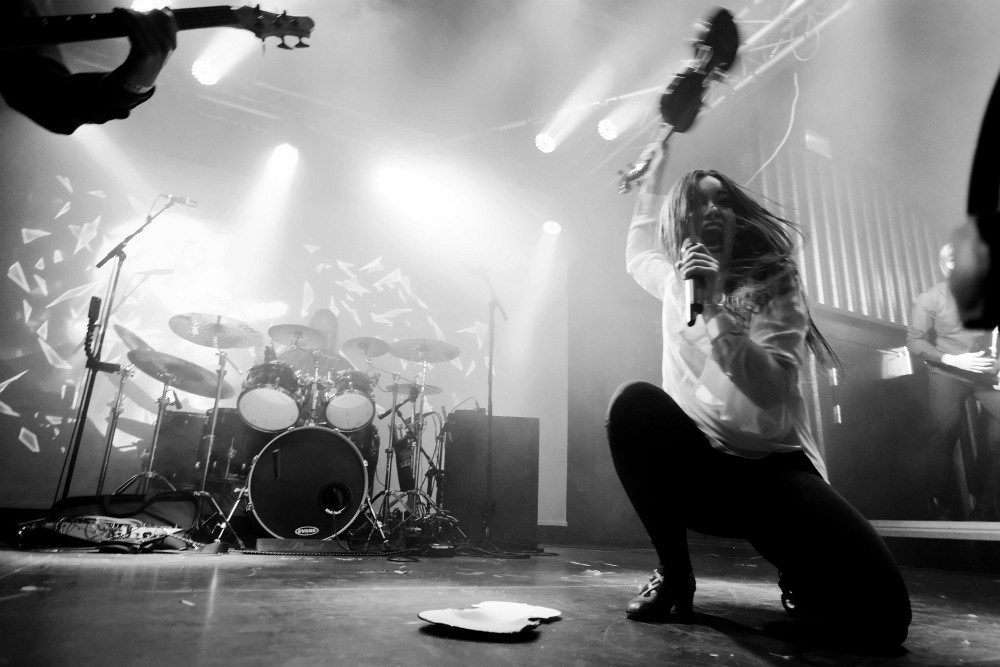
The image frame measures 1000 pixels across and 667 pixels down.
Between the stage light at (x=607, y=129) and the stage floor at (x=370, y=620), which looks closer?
the stage floor at (x=370, y=620)

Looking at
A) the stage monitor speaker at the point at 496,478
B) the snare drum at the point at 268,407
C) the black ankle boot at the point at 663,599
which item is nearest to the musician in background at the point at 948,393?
the stage monitor speaker at the point at 496,478

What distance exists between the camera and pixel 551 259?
7.00m

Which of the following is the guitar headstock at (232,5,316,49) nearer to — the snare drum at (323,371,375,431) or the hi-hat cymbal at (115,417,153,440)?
the snare drum at (323,371,375,431)

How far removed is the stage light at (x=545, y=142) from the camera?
5929mm

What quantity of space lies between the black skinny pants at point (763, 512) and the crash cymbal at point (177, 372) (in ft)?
12.0

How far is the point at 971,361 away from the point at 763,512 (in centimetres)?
313

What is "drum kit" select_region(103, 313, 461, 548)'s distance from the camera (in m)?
3.77

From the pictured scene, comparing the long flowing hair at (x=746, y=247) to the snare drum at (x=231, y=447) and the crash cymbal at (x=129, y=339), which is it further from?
the crash cymbal at (x=129, y=339)

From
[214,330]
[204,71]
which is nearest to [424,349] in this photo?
[214,330]

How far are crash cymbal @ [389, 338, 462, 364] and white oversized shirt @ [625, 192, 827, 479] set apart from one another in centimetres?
329

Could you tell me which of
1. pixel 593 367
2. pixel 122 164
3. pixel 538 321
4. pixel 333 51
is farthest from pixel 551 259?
pixel 122 164

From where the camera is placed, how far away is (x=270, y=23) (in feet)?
8.05

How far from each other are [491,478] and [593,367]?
1.99 metres

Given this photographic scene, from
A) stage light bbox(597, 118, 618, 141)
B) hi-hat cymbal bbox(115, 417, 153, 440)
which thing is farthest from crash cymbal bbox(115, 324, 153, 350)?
stage light bbox(597, 118, 618, 141)
